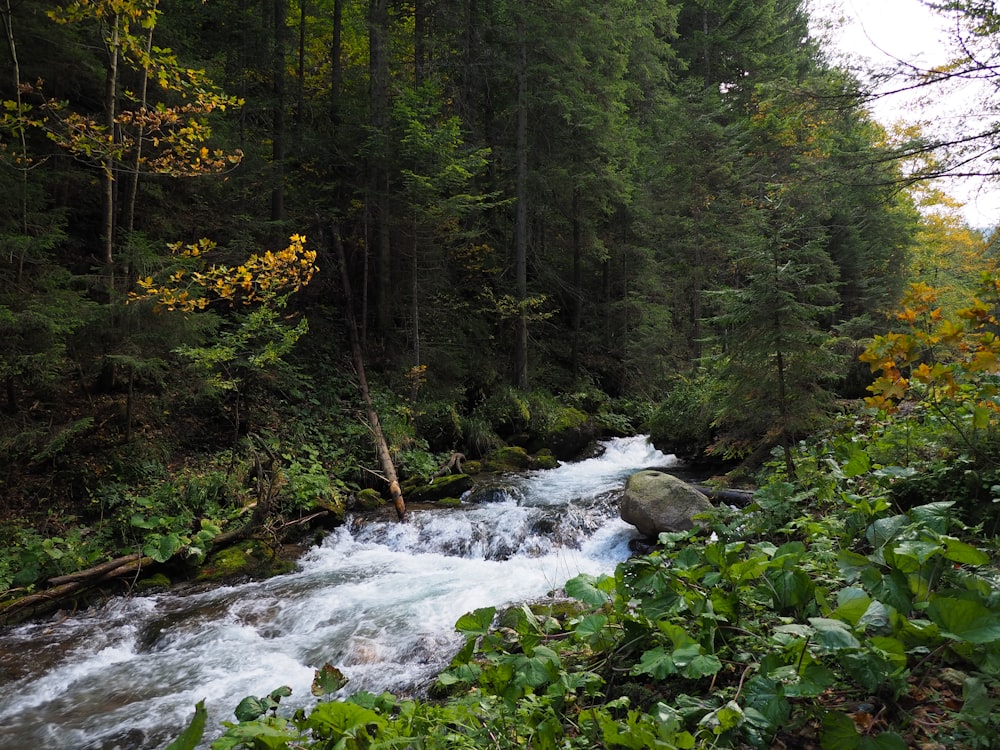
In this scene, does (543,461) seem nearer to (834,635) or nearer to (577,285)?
(577,285)

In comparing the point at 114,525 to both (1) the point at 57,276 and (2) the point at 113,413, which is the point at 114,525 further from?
(1) the point at 57,276

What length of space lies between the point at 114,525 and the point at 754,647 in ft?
24.6

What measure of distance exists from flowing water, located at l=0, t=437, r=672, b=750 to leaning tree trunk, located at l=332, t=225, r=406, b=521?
26.1 inches

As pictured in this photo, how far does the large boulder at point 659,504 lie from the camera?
22.9ft

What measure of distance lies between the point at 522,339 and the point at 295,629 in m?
10.8

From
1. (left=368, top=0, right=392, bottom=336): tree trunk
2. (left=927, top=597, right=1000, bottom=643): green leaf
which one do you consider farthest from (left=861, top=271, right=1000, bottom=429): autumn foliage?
(left=368, top=0, right=392, bottom=336): tree trunk

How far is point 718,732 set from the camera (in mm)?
1794

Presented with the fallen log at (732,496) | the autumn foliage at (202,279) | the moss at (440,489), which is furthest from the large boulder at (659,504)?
the autumn foliage at (202,279)

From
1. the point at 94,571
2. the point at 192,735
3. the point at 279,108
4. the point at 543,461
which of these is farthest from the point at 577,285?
the point at 192,735

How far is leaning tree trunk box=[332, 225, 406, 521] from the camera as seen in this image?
369 inches

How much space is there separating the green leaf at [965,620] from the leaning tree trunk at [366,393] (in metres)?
7.80

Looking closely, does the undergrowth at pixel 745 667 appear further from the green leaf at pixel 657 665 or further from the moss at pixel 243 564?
the moss at pixel 243 564

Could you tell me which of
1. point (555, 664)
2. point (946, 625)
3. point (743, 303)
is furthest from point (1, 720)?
point (743, 303)

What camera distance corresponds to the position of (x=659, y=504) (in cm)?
719
